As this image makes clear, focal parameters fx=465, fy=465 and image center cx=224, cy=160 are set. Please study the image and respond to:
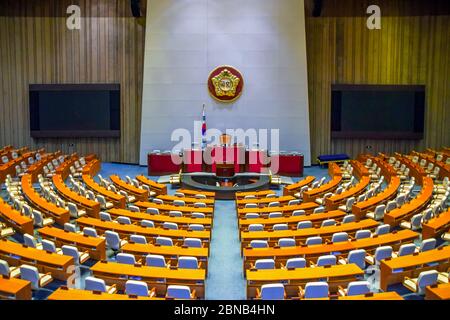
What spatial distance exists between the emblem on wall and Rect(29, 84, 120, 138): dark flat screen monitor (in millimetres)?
4853

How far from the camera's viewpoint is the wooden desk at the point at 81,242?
935cm

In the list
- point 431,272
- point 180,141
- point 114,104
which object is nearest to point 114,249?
point 431,272

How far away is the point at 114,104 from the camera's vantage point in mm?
23203

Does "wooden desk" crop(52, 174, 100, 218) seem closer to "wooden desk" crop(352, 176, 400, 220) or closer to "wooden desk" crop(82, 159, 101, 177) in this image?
"wooden desk" crop(82, 159, 101, 177)

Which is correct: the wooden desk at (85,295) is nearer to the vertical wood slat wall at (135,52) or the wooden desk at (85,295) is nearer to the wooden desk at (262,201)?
the wooden desk at (262,201)

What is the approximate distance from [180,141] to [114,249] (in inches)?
489

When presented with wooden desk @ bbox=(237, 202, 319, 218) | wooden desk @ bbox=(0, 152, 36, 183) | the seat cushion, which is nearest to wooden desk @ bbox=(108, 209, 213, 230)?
wooden desk @ bbox=(237, 202, 319, 218)

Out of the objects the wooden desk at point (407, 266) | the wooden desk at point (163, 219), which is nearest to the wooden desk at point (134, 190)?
the wooden desk at point (163, 219)

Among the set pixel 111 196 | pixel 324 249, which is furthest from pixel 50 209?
pixel 324 249

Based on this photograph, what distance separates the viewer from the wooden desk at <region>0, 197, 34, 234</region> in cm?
1077

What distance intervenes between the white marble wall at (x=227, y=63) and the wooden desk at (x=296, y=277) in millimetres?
15110

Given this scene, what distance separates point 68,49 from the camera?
75.7 ft
